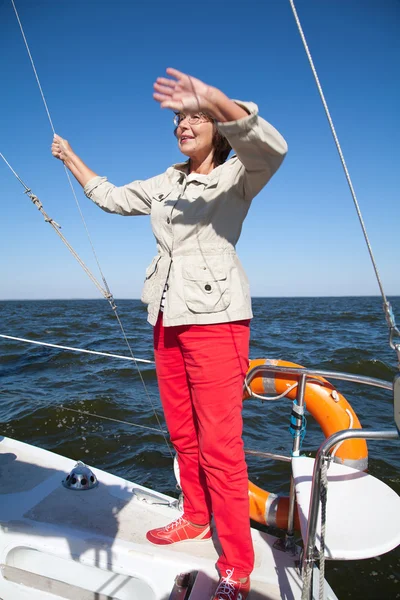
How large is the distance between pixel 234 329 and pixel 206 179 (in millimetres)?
624

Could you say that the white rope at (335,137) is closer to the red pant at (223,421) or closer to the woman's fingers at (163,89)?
the woman's fingers at (163,89)

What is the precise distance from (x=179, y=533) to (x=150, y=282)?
119 cm

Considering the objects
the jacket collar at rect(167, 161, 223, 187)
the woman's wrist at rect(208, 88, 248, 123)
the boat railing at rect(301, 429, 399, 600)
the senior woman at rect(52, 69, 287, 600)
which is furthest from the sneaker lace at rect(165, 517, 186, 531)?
the woman's wrist at rect(208, 88, 248, 123)

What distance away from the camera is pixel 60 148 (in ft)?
6.61

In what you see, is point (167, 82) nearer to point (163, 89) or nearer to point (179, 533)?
point (163, 89)

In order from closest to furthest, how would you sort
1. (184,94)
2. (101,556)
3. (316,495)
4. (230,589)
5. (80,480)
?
1. (184,94)
2. (316,495)
3. (230,589)
4. (101,556)
5. (80,480)

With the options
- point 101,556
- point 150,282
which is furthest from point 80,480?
point 150,282

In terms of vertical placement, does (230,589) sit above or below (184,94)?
below

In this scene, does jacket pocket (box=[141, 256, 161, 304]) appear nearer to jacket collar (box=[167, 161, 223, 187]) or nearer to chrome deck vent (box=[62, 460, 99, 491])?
jacket collar (box=[167, 161, 223, 187])

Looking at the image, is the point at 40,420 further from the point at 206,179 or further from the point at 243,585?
the point at 206,179

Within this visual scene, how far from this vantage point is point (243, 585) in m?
1.59

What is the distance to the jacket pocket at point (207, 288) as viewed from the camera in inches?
62.0

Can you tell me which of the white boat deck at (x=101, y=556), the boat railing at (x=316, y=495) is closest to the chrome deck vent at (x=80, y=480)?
the white boat deck at (x=101, y=556)

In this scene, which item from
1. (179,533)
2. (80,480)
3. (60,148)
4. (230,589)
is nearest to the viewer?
(230,589)
